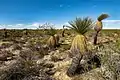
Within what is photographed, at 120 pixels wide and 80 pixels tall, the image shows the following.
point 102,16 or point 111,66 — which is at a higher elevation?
point 102,16

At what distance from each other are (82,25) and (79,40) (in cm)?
70

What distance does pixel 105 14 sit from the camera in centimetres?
1992

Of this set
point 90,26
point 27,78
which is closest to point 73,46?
point 90,26

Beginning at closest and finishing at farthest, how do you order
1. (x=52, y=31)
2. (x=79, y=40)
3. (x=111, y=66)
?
(x=111, y=66)
(x=79, y=40)
(x=52, y=31)

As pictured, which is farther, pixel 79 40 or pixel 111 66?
pixel 79 40

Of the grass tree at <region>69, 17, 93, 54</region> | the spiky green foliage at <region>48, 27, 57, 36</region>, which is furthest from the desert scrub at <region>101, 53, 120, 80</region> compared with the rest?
the spiky green foliage at <region>48, 27, 57, 36</region>

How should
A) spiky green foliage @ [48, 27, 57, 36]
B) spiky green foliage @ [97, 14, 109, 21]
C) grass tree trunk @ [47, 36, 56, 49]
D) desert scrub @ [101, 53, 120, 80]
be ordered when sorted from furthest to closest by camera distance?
grass tree trunk @ [47, 36, 56, 49], spiky green foliage @ [97, 14, 109, 21], spiky green foliage @ [48, 27, 57, 36], desert scrub @ [101, 53, 120, 80]

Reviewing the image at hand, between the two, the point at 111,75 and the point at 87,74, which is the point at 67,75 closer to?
the point at 87,74

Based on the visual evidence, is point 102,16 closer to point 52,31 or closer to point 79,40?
point 52,31

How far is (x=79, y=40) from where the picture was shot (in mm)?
10414

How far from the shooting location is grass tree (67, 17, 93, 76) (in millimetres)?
10414

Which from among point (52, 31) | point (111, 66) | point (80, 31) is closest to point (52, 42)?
point (52, 31)

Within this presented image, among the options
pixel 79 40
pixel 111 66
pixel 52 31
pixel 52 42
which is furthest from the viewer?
pixel 52 42

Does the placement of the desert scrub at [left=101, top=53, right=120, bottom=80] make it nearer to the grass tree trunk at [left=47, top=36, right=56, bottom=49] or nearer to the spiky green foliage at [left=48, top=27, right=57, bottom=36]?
the spiky green foliage at [left=48, top=27, right=57, bottom=36]
